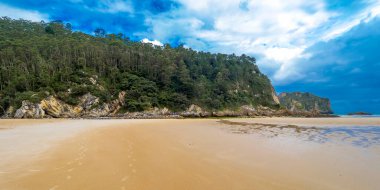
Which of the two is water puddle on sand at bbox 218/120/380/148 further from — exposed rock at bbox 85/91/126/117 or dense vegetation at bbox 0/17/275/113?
dense vegetation at bbox 0/17/275/113

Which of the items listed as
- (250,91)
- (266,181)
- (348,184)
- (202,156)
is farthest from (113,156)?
(250,91)

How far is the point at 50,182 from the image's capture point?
4582 millimetres

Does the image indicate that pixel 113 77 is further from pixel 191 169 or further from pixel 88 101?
pixel 191 169

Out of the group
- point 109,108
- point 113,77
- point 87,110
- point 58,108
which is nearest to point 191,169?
point 58,108

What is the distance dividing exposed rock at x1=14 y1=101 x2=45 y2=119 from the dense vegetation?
68.3 inches

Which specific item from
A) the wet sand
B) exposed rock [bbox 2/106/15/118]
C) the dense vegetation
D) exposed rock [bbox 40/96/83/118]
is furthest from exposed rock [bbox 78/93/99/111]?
the wet sand

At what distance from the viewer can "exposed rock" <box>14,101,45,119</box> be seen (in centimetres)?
4581

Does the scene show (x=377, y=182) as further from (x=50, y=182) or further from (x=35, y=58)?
(x=35, y=58)

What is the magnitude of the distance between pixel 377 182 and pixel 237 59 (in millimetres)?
117126

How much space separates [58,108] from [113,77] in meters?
21.8

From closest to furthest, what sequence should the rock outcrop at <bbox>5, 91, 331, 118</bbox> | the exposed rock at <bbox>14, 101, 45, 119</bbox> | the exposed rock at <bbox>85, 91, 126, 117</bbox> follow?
the exposed rock at <bbox>14, 101, 45, 119</bbox>
the rock outcrop at <bbox>5, 91, 331, 118</bbox>
the exposed rock at <bbox>85, 91, 126, 117</bbox>

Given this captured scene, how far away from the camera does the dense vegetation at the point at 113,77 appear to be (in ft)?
186

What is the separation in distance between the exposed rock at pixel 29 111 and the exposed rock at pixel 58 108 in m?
1.53

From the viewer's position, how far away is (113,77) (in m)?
70.8
